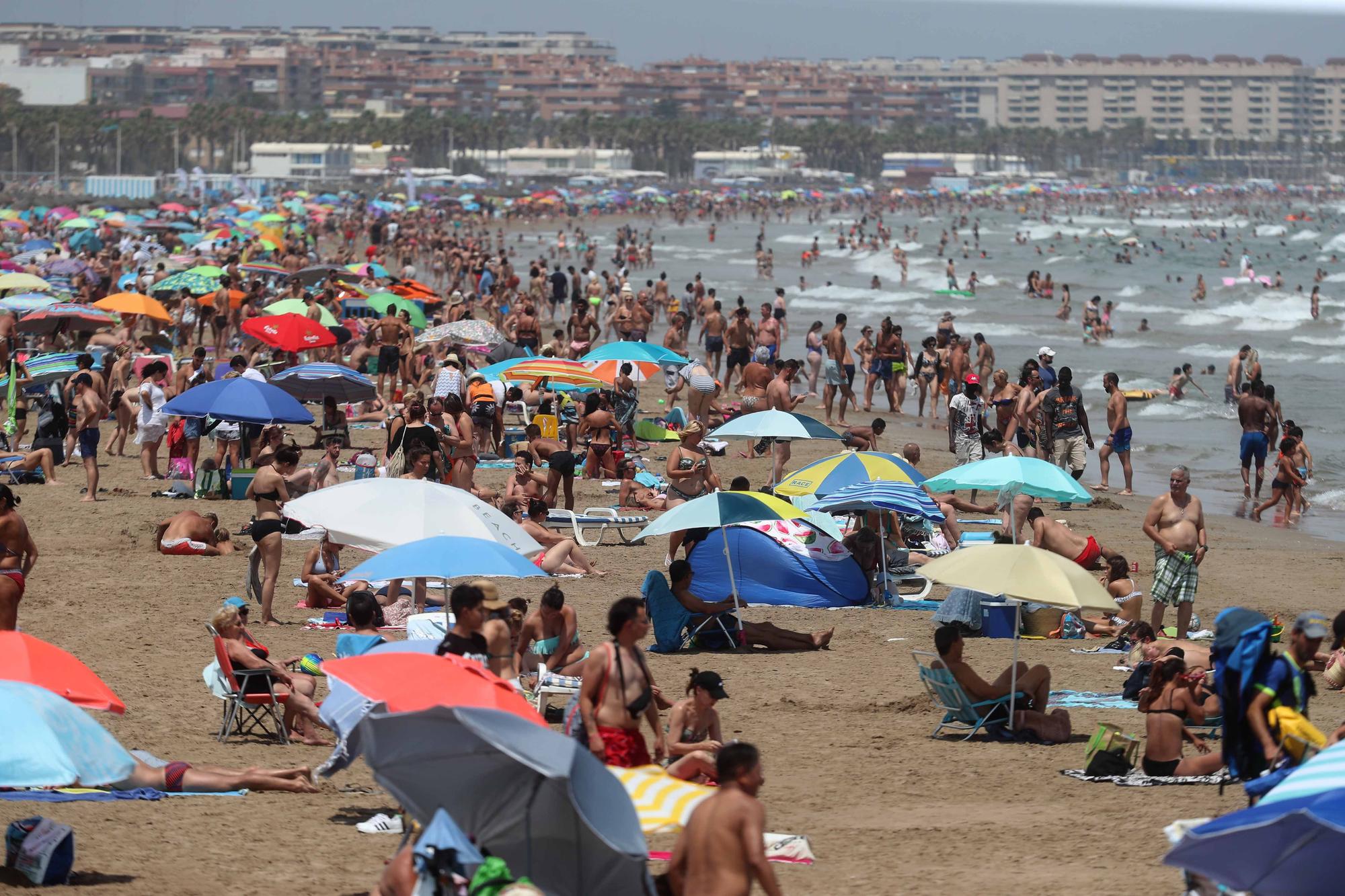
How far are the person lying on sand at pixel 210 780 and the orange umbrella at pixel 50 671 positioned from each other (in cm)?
56

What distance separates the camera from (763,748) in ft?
24.7

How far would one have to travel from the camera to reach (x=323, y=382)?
14.4 m

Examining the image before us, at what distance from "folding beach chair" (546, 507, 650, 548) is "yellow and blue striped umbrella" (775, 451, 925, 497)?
213cm

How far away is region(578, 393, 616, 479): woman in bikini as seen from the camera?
14.8 meters

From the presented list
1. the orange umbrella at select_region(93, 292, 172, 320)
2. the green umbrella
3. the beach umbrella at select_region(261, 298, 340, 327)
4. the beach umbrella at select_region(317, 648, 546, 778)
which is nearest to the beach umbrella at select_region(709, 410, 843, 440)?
the beach umbrella at select_region(317, 648, 546, 778)

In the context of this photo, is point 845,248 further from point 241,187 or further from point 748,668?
point 748,668

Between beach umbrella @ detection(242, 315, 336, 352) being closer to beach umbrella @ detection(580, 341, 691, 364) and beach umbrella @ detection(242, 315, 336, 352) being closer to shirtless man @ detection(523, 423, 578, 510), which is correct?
beach umbrella @ detection(580, 341, 691, 364)

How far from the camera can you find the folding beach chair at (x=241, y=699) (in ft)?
24.1

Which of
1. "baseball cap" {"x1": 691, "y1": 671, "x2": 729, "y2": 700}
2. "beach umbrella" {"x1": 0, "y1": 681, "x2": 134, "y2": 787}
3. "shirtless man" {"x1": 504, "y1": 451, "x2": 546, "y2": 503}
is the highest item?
"beach umbrella" {"x1": 0, "y1": 681, "x2": 134, "y2": 787}

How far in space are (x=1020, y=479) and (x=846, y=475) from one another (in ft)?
3.59

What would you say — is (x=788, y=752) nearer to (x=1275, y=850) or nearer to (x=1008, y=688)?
(x=1008, y=688)

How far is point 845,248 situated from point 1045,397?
5617 centimetres

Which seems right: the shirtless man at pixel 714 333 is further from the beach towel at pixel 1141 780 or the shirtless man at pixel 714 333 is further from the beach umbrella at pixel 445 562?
the beach towel at pixel 1141 780

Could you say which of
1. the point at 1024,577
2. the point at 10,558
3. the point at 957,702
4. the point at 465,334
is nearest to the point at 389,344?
the point at 465,334
